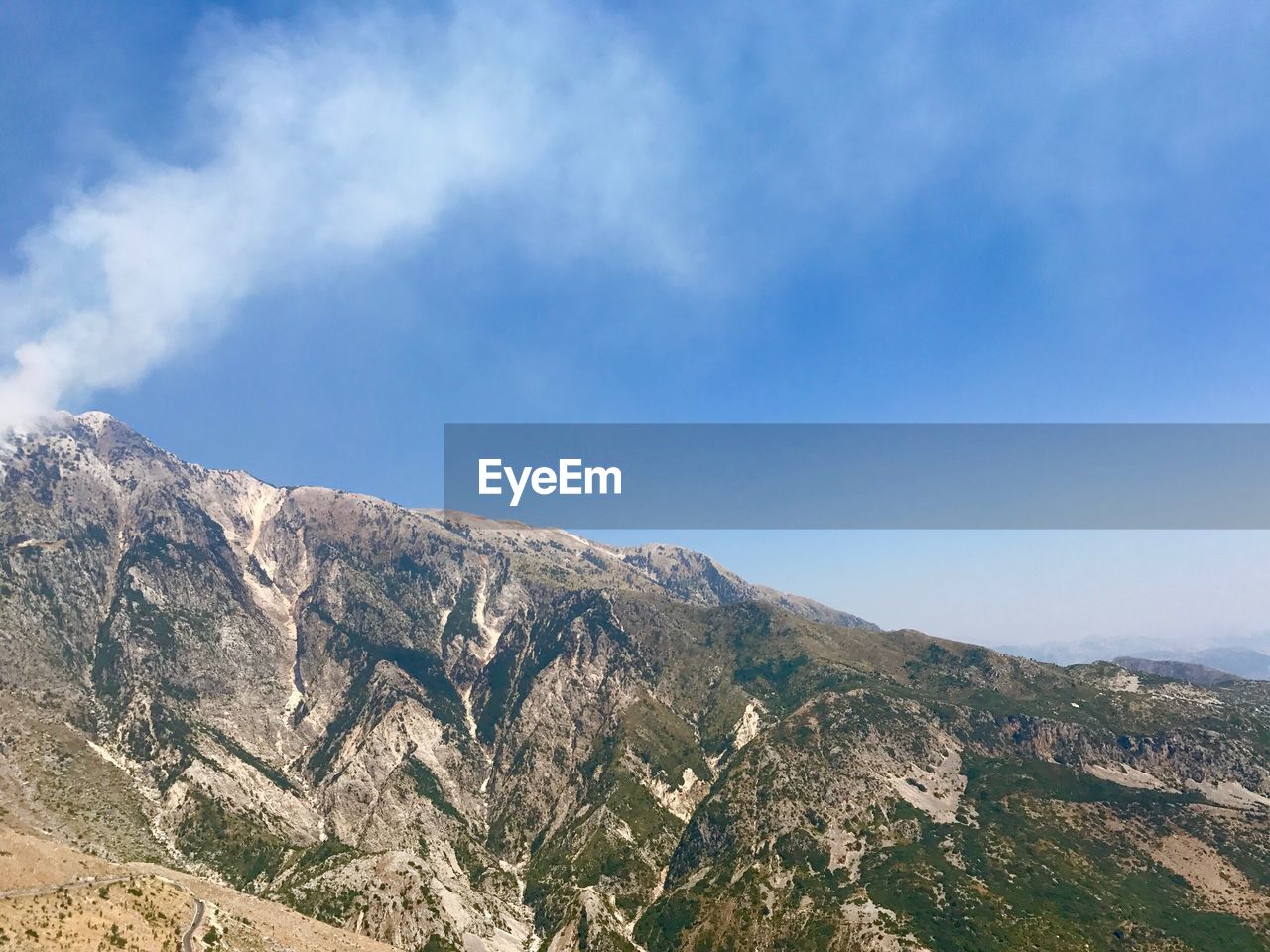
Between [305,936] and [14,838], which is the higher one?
[14,838]

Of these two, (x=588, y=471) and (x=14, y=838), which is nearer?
(x=588, y=471)

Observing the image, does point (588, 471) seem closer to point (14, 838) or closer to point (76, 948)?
point (76, 948)

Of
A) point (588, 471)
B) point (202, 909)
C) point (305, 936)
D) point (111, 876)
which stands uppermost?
point (588, 471)

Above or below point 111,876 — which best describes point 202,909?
below

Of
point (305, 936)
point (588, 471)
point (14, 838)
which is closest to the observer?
point (588, 471)

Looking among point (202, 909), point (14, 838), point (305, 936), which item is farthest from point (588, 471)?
point (14, 838)

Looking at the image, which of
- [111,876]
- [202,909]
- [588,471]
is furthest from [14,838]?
[588,471]

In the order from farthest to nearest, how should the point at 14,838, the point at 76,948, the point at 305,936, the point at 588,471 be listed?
the point at 305,936
the point at 14,838
the point at 588,471
the point at 76,948

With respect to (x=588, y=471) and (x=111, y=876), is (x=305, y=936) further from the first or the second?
(x=588, y=471)

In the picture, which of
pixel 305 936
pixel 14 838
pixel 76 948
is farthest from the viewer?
pixel 305 936
